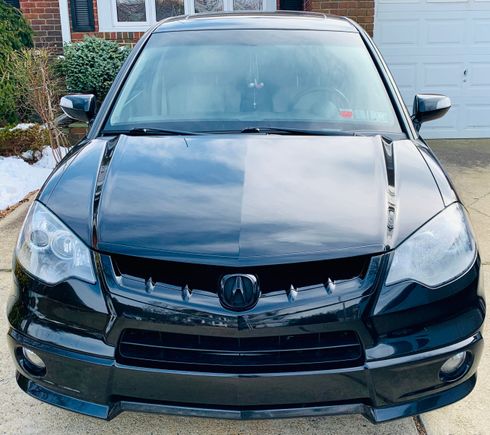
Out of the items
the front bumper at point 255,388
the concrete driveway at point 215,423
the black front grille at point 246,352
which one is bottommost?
the concrete driveway at point 215,423

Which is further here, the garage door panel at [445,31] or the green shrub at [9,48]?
the garage door panel at [445,31]

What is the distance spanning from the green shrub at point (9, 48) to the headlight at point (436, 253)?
20.8ft

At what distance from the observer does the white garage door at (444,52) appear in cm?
812

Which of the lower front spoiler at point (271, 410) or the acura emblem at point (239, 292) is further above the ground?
the acura emblem at point (239, 292)

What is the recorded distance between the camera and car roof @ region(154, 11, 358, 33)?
11.4 ft

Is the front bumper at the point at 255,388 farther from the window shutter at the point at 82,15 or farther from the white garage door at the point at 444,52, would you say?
the window shutter at the point at 82,15

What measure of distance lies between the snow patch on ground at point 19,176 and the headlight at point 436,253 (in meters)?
4.44

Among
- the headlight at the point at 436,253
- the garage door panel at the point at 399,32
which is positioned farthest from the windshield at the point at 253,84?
the garage door panel at the point at 399,32

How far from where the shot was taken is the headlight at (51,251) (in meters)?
2.02

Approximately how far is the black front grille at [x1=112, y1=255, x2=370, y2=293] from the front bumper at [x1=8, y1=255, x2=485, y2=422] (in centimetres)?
6

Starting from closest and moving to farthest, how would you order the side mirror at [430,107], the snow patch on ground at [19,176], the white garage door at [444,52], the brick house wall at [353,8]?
1. the side mirror at [430,107]
2. the snow patch on ground at [19,176]
3. the brick house wall at [353,8]
4. the white garage door at [444,52]

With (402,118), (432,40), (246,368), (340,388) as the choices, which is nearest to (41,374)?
(246,368)

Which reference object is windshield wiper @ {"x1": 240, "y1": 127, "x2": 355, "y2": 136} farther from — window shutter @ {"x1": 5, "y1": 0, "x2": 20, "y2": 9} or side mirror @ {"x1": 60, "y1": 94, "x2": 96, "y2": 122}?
window shutter @ {"x1": 5, "y1": 0, "x2": 20, "y2": 9}

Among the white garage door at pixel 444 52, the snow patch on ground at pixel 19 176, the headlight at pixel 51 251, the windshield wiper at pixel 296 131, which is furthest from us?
the white garage door at pixel 444 52
